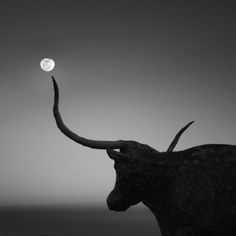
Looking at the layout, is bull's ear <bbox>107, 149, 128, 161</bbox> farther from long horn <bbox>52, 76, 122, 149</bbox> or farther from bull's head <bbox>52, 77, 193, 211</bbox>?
long horn <bbox>52, 76, 122, 149</bbox>

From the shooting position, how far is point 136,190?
630cm

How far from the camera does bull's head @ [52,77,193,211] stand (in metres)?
6.18

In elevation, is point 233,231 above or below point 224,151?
below

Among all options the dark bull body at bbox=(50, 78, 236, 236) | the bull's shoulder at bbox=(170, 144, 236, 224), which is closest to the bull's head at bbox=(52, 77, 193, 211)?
the dark bull body at bbox=(50, 78, 236, 236)

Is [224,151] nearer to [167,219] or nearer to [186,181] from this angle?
[186,181]

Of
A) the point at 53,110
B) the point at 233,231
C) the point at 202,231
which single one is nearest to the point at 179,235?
the point at 202,231

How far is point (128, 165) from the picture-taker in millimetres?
6258

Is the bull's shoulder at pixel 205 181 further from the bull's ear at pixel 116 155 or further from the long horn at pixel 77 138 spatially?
the long horn at pixel 77 138

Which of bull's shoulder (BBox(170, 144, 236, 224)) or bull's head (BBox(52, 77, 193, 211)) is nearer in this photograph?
bull's shoulder (BBox(170, 144, 236, 224))

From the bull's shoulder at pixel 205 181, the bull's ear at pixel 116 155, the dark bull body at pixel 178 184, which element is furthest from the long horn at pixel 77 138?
the bull's shoulder at pixel 205 181

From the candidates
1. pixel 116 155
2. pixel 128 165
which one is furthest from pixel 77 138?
pixel 128 165

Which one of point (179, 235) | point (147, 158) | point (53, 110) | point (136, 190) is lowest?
point (179, 235)

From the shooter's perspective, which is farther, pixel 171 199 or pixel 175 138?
pixel 175 138

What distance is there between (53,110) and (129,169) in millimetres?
1571
